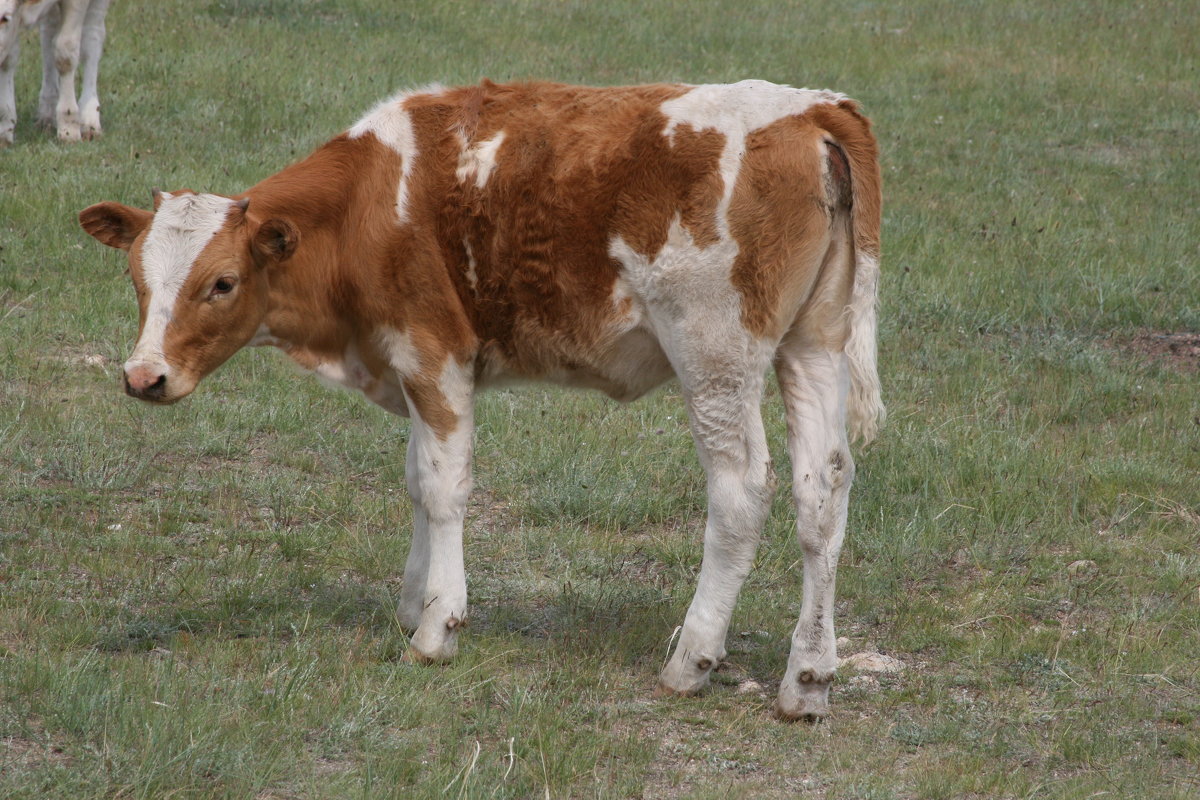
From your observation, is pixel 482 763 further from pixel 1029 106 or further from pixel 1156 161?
pixel 1029 106

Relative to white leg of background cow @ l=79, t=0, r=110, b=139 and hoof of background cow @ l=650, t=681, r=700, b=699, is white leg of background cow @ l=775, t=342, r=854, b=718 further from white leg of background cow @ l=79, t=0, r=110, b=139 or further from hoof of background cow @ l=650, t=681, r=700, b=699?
white leg of background cow @ l=79, t=0, r=110, b=139

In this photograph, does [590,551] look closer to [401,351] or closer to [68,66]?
[401,351]

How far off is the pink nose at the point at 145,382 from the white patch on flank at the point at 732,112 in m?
2.15

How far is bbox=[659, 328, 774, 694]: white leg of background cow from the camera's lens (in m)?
5.36

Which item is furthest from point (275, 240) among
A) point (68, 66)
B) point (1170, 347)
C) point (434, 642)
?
point (68, 66)

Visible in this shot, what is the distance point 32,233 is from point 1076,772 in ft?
27.3

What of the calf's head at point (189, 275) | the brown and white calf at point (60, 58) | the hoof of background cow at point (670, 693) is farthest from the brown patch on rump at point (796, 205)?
the brown and white calf at point (60, 58)

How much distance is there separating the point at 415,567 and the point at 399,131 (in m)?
1.88

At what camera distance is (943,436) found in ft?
26.4

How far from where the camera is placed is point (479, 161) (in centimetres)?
553

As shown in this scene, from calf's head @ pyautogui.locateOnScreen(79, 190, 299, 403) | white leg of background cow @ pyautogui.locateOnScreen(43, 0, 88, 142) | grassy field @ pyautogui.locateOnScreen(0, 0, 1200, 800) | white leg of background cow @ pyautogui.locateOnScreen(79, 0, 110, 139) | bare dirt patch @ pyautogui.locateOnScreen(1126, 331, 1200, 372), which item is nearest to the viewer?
grassy field @ pyautogui.locateOnScreen(0, 0, 1200, 800)

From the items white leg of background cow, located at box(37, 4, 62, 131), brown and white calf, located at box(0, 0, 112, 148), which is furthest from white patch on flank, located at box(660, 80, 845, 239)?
white leg of background cow, located at box(37, 4, 62, 131)

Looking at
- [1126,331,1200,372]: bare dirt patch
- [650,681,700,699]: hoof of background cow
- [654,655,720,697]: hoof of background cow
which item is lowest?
[1126,331,1200,372]: bare dirt patch

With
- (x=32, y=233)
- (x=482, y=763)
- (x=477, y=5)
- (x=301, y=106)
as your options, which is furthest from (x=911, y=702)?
(x=477, y=5)
